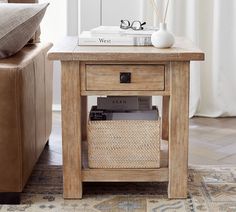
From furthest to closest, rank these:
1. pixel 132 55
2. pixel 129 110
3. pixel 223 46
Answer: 1. pixel 223 46
2. pixel 129 110
3. pixel 132 55

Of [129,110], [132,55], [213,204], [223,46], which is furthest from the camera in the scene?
[223,46]

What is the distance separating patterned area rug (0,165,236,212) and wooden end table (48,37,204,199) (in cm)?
7

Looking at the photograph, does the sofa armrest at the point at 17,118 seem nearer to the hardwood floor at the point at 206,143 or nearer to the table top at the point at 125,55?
the table top at the point at 125,55

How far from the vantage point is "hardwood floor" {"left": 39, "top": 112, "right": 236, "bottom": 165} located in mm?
2471

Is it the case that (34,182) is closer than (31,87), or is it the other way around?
(31,87)

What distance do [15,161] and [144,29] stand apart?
0.72 metres

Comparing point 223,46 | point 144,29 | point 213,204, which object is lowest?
point 213,204

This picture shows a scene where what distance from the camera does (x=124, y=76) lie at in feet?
6.16

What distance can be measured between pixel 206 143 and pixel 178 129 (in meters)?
0.83

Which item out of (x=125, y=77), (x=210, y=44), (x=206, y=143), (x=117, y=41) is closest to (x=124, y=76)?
(x=125, y=77)

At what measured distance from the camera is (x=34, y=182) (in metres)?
2.15

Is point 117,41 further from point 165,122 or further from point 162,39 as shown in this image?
point 165,122

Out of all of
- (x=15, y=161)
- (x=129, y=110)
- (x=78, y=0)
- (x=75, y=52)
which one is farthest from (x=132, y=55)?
(x=78, y=0)

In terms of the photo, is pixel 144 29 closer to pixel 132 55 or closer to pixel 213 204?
pixel 132 55
